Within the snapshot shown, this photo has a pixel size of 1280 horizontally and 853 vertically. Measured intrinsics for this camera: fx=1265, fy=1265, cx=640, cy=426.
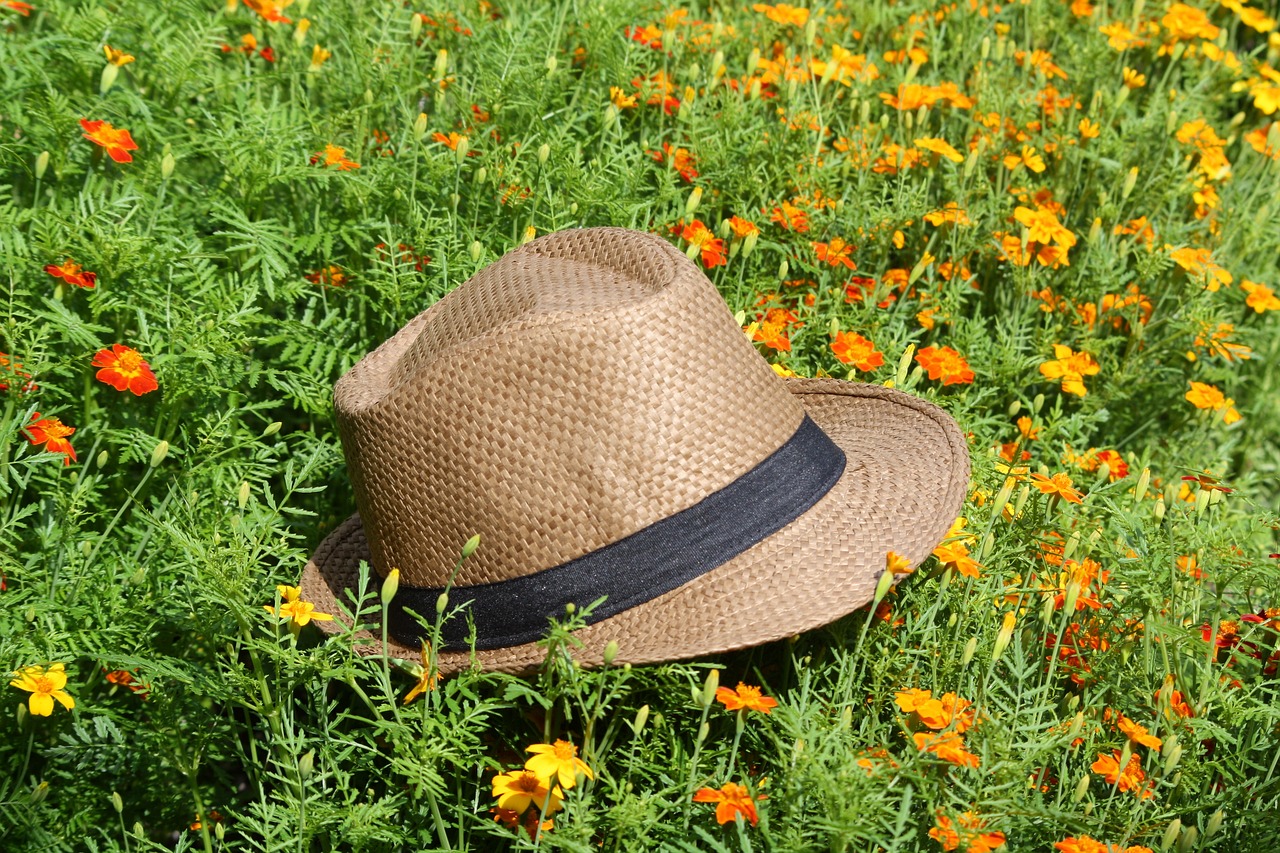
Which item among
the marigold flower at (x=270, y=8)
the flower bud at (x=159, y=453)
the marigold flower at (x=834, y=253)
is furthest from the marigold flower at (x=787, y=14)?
the flower bud at (x=159, y=453)

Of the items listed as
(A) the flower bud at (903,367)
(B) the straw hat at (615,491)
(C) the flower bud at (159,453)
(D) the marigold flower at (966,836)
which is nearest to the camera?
(D) the marigold flower at (966,836)

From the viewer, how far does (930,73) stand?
13.9ft

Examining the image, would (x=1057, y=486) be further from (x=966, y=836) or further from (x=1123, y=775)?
(x=966, y=836)

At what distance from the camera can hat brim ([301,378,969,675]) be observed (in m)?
2.18

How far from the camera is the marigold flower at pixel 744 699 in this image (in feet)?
6.95

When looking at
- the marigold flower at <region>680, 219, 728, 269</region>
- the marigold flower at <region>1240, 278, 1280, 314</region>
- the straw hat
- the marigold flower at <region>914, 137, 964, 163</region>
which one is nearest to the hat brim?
the straw hat

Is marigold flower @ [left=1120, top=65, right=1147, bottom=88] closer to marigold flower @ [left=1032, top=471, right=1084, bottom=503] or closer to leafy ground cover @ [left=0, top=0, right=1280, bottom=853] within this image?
leafy ground cover @ [left=0, top=0, right=1280, bottom=853]

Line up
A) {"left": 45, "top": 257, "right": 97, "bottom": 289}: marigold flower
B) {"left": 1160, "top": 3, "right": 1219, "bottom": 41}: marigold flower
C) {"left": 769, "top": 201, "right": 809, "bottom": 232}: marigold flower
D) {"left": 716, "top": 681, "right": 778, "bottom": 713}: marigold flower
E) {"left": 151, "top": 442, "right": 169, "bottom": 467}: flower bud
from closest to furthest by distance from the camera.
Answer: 1. {"left": 716, "top": 681, "right": 778, "bottom": 713}: marigold flower
2. {"left": 151, "top": 442, "right": 169, "bottom": 467}: flower bud
3. {"left": 45, "top": 257, "right": 97, "bottom": 289}: marigold flower
4. {"left": 769, "top": 201, "right": 809, "bottom": 232}: marigold flower
5. {"left": 1160, "top": 3, "right": 1219, "bottom": 41}: marigold flower

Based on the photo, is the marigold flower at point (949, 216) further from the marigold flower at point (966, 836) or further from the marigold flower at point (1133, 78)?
the marigold flower at point (966, 836)

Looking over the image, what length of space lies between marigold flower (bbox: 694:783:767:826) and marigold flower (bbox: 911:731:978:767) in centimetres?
29

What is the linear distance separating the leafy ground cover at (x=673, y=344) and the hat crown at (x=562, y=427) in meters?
0.27

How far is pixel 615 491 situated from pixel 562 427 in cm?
15

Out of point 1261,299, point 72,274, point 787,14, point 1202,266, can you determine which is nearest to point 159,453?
point 72,274

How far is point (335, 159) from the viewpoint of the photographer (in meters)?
3.18
